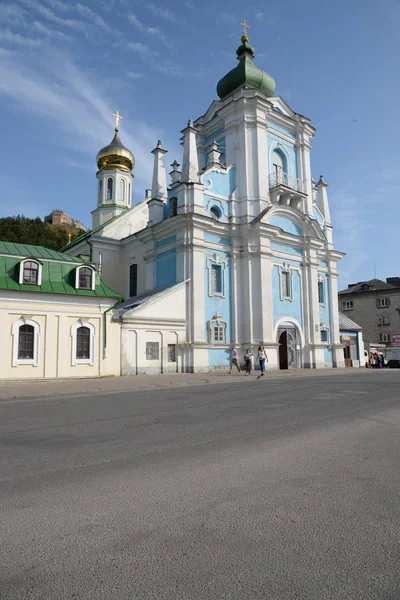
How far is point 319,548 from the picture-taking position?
3.29 metres

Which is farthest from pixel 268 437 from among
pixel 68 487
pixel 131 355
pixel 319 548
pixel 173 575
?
pixel 131 355

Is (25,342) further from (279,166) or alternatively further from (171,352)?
(279,166)

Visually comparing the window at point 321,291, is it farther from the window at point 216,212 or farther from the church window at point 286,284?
the window at point 216,212

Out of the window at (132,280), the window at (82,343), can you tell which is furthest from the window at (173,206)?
the window at (82,343)

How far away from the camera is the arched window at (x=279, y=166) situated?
108 feet

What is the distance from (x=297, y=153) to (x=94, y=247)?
16971 mm

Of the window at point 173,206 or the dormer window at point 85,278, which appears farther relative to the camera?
the window at point 173,206

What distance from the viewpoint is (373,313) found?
58.3 meters

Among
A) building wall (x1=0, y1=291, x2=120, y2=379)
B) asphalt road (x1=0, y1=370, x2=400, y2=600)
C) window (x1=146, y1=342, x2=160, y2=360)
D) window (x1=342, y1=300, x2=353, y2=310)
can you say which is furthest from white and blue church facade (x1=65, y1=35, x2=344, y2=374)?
window (x1=342, y1=300, x2=353, y2=310)

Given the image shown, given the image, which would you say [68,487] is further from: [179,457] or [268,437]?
[268,437]

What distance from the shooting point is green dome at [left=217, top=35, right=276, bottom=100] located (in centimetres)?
3275

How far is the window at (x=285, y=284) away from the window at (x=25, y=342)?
17.3 metres

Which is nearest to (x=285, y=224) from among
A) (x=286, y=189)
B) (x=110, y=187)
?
(x=286, y=189)

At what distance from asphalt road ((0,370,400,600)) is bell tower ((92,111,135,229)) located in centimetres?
3682
